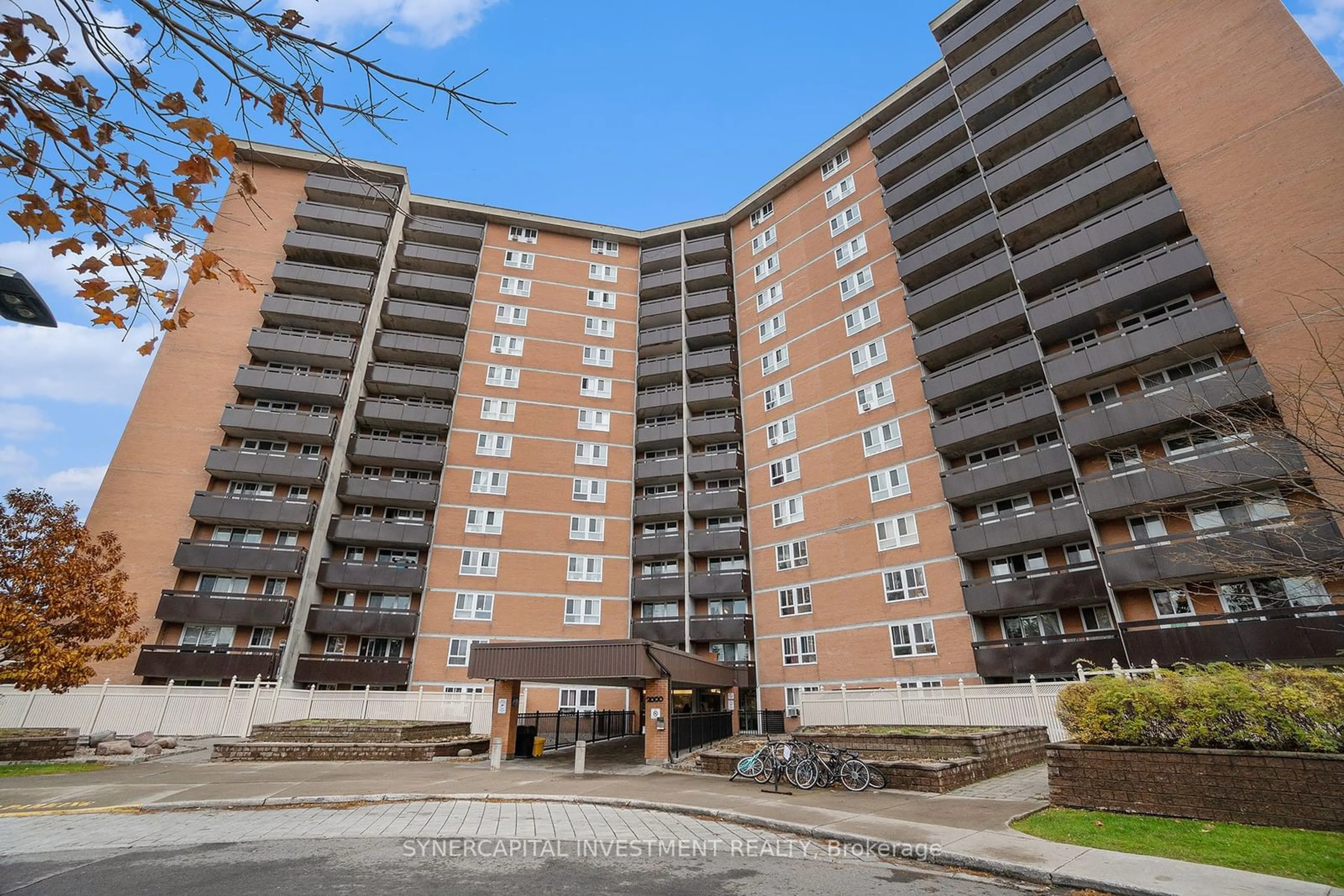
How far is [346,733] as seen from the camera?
2197cm

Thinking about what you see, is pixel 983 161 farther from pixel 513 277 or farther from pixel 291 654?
pixel 291 654

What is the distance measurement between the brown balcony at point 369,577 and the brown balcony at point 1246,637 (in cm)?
3416

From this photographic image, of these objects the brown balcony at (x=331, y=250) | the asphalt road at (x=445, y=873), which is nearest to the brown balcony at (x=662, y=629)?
the asphalt road at (x=445, y=873)

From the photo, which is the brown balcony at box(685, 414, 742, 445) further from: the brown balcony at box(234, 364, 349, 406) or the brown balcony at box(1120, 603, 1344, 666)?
the brown balcony at box(1120, 603, 1344, 666)

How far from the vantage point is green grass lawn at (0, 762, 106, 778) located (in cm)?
1580

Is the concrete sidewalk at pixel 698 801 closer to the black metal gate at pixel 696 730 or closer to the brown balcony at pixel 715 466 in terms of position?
the black metal gate at pixel 696 730

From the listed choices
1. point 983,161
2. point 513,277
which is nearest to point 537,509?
point 513,277

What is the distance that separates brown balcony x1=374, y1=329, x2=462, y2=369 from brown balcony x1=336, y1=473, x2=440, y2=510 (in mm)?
9054

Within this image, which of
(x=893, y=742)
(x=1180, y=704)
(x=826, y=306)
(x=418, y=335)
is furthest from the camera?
(x=418, y=335)

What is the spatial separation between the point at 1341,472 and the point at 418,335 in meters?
43.5

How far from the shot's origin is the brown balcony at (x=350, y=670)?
107 feet

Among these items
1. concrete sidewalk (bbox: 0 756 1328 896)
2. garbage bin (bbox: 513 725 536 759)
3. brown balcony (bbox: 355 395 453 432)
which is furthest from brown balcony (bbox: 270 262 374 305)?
garbage bin (bbox: 513 725 536 759)

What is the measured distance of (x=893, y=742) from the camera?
56.5 feet

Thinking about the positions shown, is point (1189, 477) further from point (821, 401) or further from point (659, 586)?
point (659, 586)
